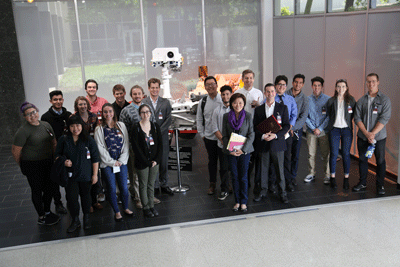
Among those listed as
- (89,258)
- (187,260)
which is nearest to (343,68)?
(187,260)

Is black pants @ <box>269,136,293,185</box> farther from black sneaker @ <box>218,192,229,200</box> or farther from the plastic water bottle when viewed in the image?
the plastic water bottle

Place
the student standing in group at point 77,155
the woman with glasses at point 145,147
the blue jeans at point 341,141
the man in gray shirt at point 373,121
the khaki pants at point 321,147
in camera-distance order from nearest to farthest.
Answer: the student standing in group at point 77,155 → the woman with glasses at point 145,147 → the man in gray shirt at point 373,121 → the blue jeans at point 341,141 → the khaki pants at point 321,147

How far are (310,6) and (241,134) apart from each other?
4.74 meters

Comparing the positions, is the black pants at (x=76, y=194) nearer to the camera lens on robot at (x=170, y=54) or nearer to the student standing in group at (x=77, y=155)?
the student standing in group at (x=77, y=155)

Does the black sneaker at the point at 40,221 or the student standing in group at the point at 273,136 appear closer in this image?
the black sneaker at the point at 40,221

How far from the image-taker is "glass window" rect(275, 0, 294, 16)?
895 cm

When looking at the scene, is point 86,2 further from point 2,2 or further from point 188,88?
point 188,88

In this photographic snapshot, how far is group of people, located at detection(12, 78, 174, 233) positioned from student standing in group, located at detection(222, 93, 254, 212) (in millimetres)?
843

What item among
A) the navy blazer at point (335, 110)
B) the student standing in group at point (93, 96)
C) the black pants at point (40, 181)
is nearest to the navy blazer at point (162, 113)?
the student standing in group at point (93, 96)

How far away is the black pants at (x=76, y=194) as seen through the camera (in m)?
4.23

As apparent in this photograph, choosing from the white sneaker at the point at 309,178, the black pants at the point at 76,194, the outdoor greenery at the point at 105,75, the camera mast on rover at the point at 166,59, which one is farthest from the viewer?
the outdoor greenery at the point at 105,75

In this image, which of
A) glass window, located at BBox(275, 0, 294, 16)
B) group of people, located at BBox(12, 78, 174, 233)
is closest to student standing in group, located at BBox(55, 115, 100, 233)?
group of people, located at BBox(12, 78, 174, 233)

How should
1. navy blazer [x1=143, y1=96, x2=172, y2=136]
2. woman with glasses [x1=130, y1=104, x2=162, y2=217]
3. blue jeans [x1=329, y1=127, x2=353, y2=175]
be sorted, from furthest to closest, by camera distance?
blue jeans [x1=329, y1=127, x2=353, y2=175] < navy blazer [x1=143, y1=96, x2=172, y2=136] < woman with glasses [x1=130, y1=104, x2=162, y2=217]

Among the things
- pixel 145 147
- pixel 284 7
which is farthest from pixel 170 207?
pixel 284 7
